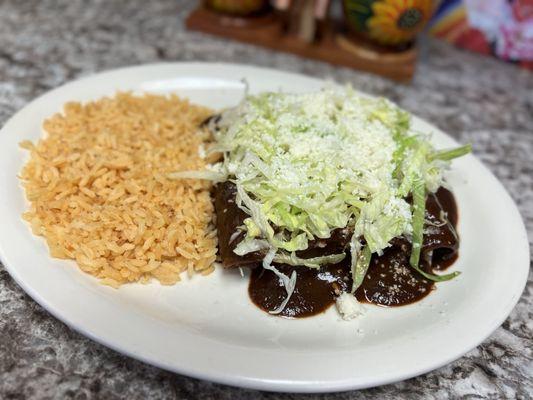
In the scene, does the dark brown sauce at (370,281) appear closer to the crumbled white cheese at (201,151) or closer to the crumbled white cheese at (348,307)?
the crumbled white cheese at (348,307)

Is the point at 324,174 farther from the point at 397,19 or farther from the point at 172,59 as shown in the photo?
the point at 172,59

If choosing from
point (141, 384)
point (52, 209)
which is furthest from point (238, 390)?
point (52, 209)

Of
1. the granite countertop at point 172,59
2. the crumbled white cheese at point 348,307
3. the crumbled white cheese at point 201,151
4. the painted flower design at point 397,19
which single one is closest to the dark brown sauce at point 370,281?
the crumbled white cheese at point 348,307

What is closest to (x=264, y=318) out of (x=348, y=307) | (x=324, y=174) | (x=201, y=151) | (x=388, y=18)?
(x=348, y=307)

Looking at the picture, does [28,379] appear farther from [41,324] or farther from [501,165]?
[501,165]

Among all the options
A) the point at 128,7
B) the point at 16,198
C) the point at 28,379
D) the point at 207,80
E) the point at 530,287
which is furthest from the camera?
the point at 128,7

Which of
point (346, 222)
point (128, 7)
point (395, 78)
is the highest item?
point (346, 222)
